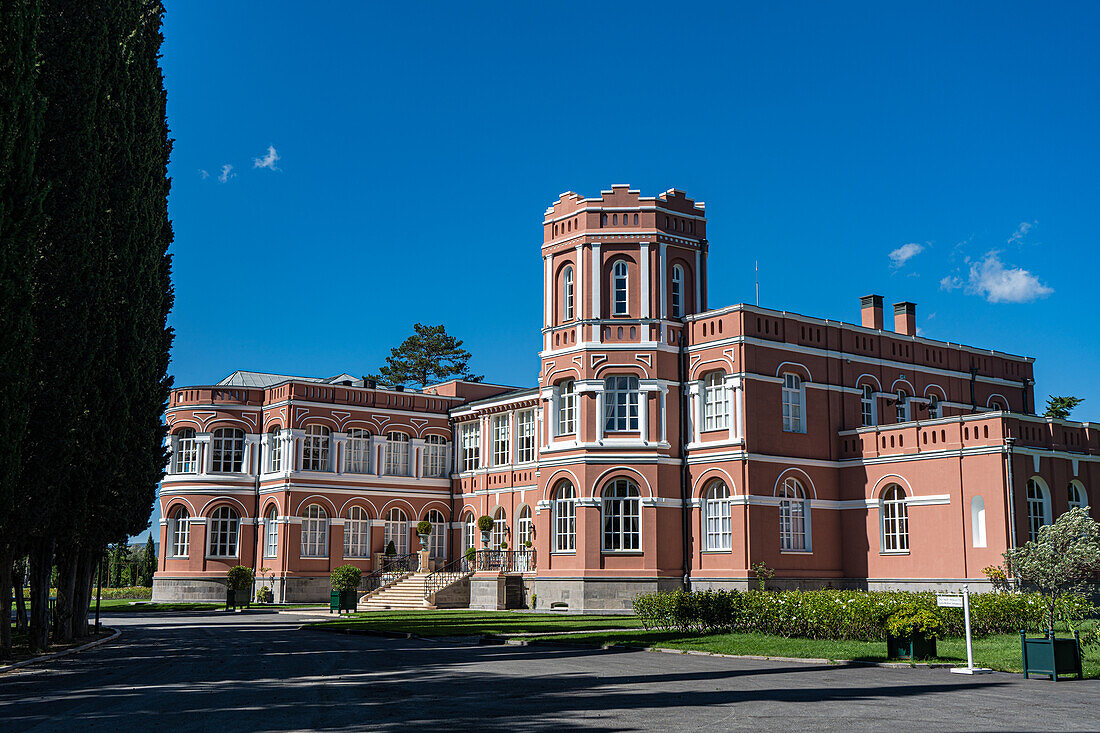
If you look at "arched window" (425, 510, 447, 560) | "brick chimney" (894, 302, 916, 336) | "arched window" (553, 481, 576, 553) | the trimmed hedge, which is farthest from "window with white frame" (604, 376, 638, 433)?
"arched window" (425, 510, 447, 560)

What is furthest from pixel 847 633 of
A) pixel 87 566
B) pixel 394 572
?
pixel 394 572

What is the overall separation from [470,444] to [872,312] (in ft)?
66.9

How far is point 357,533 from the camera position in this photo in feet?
154

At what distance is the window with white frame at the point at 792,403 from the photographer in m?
33.9

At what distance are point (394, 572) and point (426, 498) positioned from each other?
4.85m

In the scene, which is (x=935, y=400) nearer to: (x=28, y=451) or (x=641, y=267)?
(x=641, y=267)

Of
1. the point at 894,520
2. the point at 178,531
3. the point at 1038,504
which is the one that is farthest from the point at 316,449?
the point at 1038,504

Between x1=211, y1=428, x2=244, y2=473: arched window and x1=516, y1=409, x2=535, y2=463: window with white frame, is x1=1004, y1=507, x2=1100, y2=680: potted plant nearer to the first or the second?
x1=516, y1=409, x2=535, y2=463: window with white frame

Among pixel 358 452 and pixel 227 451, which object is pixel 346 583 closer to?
pixel 358 452

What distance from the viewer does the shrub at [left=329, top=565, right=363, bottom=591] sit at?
42438 millimetres

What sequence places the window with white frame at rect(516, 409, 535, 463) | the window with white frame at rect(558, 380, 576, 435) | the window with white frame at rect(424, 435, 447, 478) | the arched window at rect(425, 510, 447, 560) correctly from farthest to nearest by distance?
1. the window with white frame at rect(424, 435, 447, 478)
2. the arched window at rect(425, 510, 447, 560)
3. the window with white frame at rect(516, 409, 535, 463)
4. the window with white frame at rect(558, 380, 576, 435)

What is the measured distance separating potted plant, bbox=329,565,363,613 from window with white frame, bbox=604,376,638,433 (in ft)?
39.1

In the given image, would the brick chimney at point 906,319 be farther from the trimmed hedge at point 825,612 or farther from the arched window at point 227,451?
the arched window at point 227,451

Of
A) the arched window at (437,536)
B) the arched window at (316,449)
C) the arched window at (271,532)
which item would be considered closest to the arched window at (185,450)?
the arched window at (271,532)
